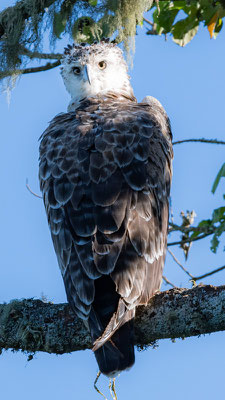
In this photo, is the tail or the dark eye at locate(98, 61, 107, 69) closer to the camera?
the tail

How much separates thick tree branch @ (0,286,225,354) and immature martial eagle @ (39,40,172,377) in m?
0.14

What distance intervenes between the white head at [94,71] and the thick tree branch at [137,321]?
2.31 m

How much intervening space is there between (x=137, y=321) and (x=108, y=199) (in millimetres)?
829

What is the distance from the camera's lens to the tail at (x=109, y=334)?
15.9 ft

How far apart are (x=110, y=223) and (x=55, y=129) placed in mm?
1277

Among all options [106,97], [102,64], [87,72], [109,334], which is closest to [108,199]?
[109,334]

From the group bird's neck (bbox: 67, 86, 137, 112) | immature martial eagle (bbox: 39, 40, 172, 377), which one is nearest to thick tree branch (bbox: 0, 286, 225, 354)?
immature martial eagle (bbox: 39, 40, 172, 377)

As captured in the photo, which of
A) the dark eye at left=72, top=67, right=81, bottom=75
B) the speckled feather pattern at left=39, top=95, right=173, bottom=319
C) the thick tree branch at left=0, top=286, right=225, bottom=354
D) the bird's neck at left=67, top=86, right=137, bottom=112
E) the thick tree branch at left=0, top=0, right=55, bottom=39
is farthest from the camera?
the dark eye at left=72, top=67, right=81, bottom=75

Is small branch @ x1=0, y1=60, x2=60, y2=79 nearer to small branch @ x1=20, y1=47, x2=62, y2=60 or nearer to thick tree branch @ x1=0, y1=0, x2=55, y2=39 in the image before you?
small branch @ x1=20, y1=47, x2=62, y2=60

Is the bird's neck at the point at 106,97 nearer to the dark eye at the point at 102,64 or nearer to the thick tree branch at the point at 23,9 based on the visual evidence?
the dark eye at the point at 102,64

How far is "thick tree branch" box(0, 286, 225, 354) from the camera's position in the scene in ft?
15.8

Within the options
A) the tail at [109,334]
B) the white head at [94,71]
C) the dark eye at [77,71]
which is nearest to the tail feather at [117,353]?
the tail at [109,334]

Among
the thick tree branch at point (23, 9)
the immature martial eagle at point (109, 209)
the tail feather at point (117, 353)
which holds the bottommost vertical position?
the tail feather at point (117, 353)

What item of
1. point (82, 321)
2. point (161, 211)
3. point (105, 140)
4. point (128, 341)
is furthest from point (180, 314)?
point (105, 140)
